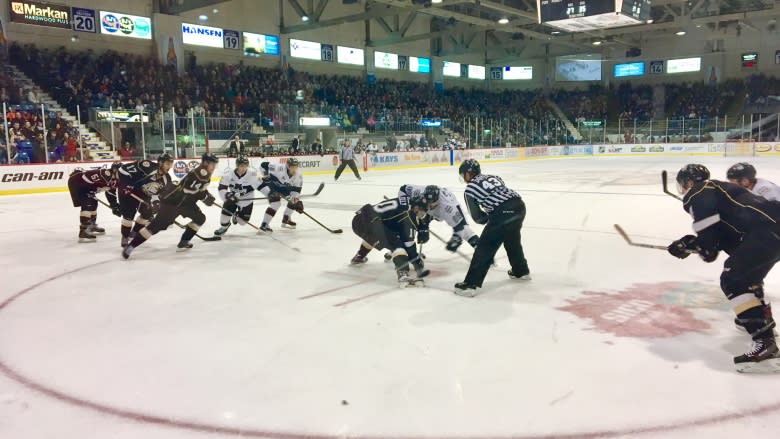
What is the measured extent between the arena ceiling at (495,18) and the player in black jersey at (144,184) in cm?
1571

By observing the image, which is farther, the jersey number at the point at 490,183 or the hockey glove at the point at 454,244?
the hockey glove at the point at 454,244

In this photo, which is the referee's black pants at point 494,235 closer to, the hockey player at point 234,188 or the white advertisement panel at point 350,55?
the hockey player at point 234,188

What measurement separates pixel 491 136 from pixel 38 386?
2479 cm

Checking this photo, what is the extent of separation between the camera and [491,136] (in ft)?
86.4

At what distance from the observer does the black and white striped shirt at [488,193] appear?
4340 mm

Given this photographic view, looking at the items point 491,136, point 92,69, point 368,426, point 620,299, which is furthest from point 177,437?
point 491,136

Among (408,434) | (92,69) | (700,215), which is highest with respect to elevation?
(92,69)

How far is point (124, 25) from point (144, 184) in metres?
17.0

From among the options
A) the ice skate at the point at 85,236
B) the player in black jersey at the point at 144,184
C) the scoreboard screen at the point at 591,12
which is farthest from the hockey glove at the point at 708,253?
the scoreboard screen at the point at 591,12

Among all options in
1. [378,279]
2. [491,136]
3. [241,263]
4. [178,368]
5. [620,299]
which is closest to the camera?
[178,368]

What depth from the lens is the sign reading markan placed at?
58.6 ft

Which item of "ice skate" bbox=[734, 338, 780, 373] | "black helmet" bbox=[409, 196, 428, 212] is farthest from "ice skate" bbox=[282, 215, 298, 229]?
"ice skate" bbox=[734, 338, 780, 373]

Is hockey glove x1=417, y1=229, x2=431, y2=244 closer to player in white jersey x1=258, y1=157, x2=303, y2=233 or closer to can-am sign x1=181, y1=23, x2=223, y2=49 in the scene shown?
player in white jersey x1=258, y1=157, x2=303, y2=233

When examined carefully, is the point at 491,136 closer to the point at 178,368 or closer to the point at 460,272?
the point at 460,272
